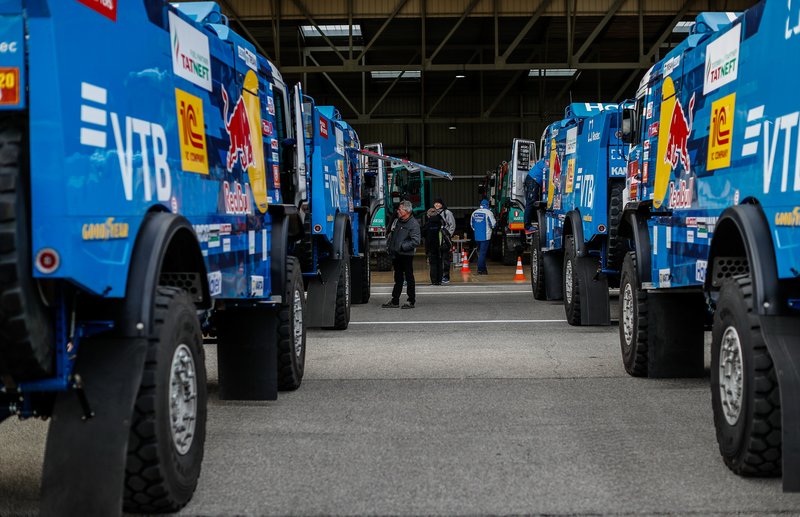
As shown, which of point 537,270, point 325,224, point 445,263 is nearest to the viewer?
point 325,224

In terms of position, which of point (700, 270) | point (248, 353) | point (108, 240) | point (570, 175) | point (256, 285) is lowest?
point (248, 353)

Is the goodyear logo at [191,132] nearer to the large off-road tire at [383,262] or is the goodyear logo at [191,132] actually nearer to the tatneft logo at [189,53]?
the tatneft logo at [189,53]

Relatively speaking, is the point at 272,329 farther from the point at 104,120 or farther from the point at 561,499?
the point at 104,120

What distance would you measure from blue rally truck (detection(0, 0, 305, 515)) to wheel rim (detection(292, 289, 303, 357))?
91.6 inches

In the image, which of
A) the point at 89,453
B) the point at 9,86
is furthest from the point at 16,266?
the point at 89,453

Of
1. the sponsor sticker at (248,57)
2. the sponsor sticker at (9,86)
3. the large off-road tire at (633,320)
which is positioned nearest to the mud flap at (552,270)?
the large off-road tire at (633,320)

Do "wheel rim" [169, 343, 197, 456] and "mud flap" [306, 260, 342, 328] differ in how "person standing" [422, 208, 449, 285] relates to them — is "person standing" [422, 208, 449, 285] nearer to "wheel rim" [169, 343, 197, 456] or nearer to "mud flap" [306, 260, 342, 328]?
"mud flap" [306, 260, 342, 328]

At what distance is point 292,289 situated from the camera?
8922 millimetres

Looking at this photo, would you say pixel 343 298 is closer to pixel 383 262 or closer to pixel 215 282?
pixel 215 282

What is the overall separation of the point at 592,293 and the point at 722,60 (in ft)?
24.0

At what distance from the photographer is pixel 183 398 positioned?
5391 mm

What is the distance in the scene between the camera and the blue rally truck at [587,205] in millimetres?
13078

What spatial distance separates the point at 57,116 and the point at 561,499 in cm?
315

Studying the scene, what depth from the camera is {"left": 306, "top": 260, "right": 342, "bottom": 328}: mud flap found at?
44.7 feet
